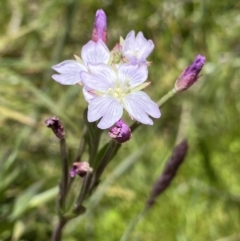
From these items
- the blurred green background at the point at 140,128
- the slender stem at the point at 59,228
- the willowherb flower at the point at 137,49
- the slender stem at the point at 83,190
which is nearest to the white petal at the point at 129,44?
the willowherb flower at the point at 137,49

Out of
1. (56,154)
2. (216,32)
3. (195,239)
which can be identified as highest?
(216,32)

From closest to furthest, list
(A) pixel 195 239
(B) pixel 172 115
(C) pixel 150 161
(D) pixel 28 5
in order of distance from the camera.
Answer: (A) pixel 195 239 → (C) pixel 150 161 → (B) pixel 172 115 → (D) pixel 28 5

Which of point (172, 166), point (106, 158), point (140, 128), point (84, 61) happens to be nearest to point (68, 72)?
point (84, 61)

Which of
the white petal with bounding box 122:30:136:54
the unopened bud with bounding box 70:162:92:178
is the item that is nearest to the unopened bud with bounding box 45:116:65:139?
the unopened bud with bounding box 70:162:92:178

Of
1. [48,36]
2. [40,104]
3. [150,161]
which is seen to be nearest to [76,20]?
[48,36]

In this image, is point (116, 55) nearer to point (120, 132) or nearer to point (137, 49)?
point (137, 49)

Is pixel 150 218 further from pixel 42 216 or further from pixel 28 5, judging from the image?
pixel 28 5

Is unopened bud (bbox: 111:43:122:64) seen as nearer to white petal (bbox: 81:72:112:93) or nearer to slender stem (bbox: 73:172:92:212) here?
white petal (bbox: 81:72:112:93)
